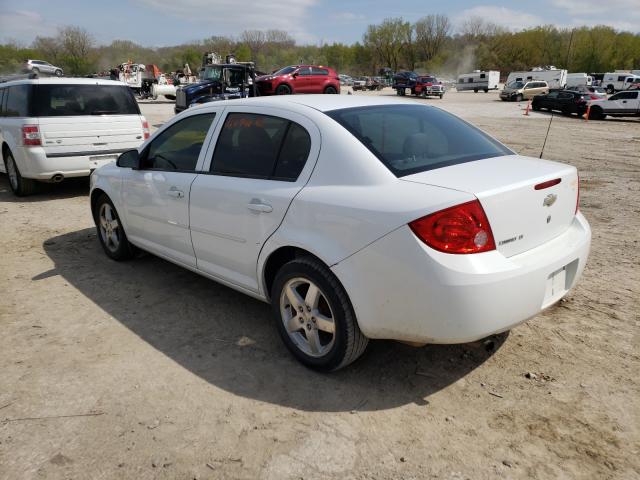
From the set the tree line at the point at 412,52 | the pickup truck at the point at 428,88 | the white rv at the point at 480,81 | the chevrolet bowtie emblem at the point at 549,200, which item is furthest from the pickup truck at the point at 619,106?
the tree line at the point at 412,52

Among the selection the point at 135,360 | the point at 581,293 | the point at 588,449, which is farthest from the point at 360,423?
the point at 581,293

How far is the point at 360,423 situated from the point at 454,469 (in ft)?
1.73

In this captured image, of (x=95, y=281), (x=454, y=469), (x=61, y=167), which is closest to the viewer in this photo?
(x=454, y=469)

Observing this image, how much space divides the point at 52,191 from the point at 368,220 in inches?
312

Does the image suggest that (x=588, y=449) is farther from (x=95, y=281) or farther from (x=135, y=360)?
(x=95, y=281)

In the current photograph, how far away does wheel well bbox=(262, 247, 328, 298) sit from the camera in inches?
118

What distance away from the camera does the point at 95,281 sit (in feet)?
15.2

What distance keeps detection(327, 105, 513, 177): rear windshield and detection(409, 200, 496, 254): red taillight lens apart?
406mm

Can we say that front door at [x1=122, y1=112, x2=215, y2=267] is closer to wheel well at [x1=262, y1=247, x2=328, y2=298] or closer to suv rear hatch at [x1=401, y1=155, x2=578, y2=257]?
wheel well at [x1=262, y1=247, x2=328, y2=298]

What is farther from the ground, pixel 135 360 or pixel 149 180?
pixel 149 180

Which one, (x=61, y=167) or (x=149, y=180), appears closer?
(x=149, y=180)

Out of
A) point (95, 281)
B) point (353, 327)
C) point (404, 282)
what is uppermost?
point (404, 282)

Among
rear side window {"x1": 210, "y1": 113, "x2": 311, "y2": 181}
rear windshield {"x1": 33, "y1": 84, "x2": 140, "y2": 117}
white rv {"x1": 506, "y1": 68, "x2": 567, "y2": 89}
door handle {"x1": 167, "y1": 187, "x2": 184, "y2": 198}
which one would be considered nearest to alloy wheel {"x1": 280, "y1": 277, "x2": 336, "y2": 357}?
rear side window {"x1": 210, "y1": 113, "x2": 311, "y2": 181}

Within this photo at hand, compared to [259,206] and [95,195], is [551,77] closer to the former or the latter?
[95,195]
